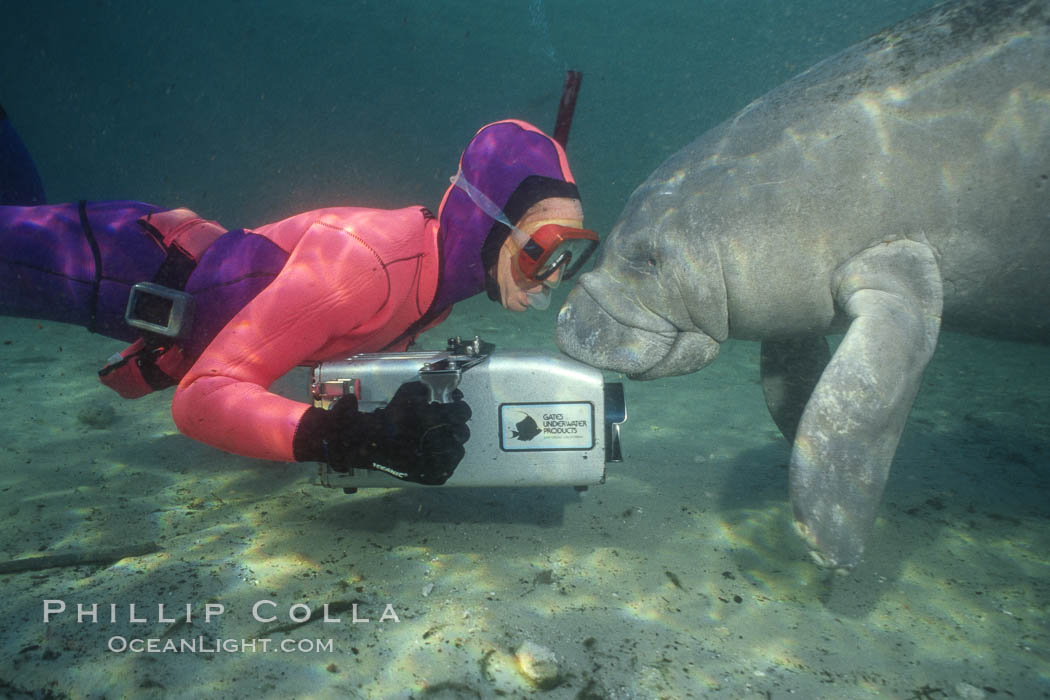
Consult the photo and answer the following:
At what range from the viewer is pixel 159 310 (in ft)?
7.78

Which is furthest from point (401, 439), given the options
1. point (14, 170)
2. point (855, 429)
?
point (14, 170)

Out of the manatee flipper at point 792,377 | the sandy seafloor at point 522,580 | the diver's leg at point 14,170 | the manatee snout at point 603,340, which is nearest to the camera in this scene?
the sandy seafloor at point 522,580

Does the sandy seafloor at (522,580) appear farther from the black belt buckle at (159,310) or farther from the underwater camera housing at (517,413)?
the black belt buckle at (159,310)

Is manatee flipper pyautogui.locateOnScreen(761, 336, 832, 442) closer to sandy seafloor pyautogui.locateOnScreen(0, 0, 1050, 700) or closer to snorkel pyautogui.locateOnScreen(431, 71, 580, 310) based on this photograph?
sandy seafloor pyautogui.locateOnScreen(0, 0, 1050, 700)

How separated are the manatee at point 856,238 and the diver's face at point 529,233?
0.79 ft

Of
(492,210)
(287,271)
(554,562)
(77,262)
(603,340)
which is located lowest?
(554,562)

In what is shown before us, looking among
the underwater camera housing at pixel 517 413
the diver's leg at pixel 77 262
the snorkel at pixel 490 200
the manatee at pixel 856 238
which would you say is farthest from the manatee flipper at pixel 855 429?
the diver's leg at pixel 77 262

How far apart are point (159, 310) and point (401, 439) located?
150 cm

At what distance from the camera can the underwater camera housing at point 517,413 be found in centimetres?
209

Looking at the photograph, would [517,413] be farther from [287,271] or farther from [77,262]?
[77,262]

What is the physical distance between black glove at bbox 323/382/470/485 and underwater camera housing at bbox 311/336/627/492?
0.92ft

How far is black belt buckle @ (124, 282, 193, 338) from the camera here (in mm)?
2340

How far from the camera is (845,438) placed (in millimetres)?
1972

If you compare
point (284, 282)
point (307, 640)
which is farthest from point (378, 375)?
point (307, 640)
